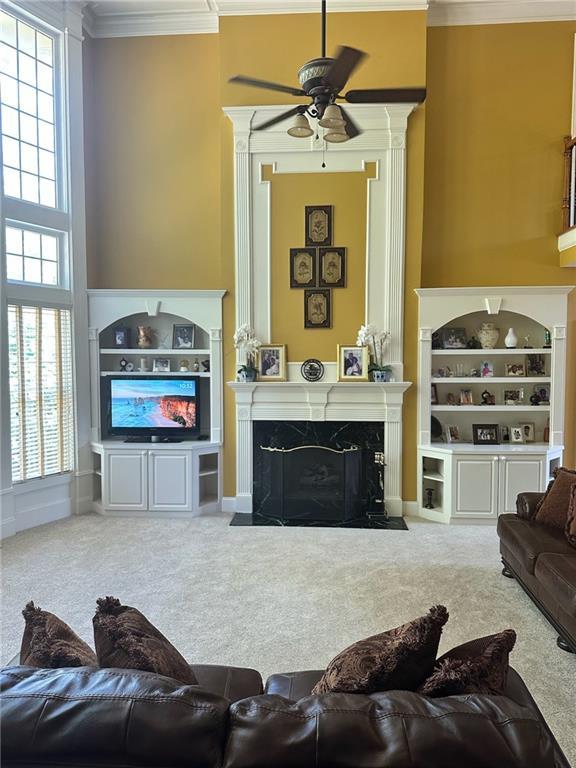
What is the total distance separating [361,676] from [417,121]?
5253mm

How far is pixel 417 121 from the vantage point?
201 inches

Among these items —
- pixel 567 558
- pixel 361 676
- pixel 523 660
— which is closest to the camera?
pixel 361 676

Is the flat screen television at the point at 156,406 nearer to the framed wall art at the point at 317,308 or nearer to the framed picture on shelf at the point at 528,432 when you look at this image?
the framed wall art at the point at 317,308

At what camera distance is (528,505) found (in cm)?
374

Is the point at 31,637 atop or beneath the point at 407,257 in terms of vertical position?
beneath

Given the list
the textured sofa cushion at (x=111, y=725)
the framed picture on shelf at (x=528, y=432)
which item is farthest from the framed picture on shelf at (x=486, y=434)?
the textured sofa cushion at (x=111, y=725)

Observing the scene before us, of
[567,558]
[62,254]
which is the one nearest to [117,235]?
[62,254]

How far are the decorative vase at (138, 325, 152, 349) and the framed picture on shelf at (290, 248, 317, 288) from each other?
5.59 feet

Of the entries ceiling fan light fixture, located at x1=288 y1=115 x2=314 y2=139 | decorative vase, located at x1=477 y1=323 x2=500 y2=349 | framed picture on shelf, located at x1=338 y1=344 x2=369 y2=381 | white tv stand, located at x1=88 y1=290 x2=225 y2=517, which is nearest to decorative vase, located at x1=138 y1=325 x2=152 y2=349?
white tv stand, located at x1=88 y1=290 x2=225 y2=517

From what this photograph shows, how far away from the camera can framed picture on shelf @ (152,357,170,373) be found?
5643 millimetres

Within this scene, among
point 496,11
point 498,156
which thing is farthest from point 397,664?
point 496,11

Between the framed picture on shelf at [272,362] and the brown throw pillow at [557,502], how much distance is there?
8.94ft

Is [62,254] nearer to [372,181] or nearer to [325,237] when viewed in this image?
[325,237]

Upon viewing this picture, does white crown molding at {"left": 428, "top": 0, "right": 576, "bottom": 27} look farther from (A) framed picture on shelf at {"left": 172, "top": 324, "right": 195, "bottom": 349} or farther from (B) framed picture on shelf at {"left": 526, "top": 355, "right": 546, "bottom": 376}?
(A) framed picture on shelf at {"left": 172, "top": 324, "right": 195, "bottom": 349}
